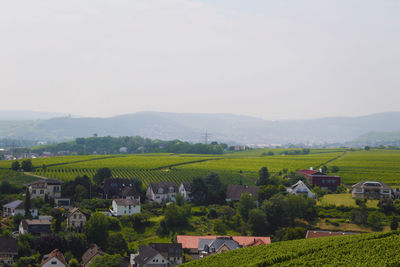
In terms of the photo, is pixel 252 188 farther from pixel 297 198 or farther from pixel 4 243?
pixel 4 243

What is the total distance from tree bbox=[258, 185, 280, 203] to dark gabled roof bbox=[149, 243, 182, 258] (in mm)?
19974

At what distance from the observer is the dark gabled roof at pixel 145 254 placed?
39500 millimetres

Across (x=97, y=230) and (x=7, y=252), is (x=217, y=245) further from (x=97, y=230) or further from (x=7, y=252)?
(x=7, y=252)

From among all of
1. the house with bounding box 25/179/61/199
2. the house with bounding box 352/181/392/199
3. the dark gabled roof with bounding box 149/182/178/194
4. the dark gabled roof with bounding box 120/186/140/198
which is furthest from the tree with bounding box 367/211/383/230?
the house with bounding box 25/179/61/199

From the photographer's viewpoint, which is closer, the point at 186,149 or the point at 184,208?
the point at 184,208

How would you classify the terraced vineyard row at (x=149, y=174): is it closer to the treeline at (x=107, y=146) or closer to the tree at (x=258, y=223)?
the tree at (x=258, y=223)

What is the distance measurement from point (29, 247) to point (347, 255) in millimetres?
26768

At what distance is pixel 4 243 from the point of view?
4009 centimetres

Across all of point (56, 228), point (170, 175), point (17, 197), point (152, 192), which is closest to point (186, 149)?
point (170, 175)

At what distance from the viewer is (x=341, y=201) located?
57.5 m

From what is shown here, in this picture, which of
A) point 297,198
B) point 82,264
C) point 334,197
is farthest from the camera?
point 334,197

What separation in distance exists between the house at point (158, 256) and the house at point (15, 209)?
596 inches

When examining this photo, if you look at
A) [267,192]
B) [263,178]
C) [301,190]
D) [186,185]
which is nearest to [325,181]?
[301,190]

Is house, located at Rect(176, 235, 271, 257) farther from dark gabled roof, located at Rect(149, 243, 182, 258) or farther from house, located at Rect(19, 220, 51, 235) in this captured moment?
house, located at Rect(19, 220, 51, 235)
